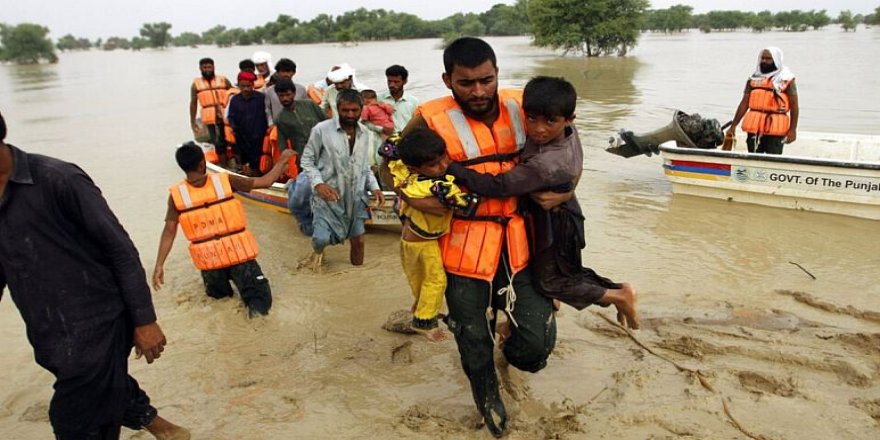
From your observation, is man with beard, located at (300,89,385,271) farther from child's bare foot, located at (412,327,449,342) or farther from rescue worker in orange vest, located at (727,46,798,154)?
rescue worker in orange vest, located at (727,46,798,154)

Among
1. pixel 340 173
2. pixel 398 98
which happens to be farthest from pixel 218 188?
pixel 398 98

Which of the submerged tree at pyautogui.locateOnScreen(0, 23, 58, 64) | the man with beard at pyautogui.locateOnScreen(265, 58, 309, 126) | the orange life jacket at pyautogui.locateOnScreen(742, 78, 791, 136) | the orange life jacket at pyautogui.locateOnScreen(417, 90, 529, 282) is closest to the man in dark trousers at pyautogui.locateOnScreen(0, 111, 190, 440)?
the orange life jacket at pyautogui.locateOnScreen(417, 90, 529, 282)

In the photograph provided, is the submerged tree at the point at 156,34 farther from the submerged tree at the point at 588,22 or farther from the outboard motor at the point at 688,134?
the outboard motor at the point at 688,134

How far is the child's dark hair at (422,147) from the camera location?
8.61 feet

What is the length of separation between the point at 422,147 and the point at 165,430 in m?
1.91

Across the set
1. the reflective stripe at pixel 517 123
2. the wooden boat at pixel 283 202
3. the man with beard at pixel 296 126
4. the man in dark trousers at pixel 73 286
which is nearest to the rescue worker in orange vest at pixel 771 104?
the wooden boat at pixel 283 202

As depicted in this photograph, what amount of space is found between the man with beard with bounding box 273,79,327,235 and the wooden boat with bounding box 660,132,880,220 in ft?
13.8

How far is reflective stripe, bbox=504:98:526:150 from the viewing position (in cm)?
280

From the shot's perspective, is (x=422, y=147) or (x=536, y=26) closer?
(x=422, y=147)

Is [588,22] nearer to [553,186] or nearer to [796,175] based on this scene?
[796,175]

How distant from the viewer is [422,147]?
262 centimetres

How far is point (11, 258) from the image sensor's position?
227 cm

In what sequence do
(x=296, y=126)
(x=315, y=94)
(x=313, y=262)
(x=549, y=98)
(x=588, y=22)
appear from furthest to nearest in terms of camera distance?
(x=588, y=22) < (x=315, y=94) < (x=296, y=126) < (x=313, y=262) < (x=549, y=98)

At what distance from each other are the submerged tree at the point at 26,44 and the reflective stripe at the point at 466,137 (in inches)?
2882
